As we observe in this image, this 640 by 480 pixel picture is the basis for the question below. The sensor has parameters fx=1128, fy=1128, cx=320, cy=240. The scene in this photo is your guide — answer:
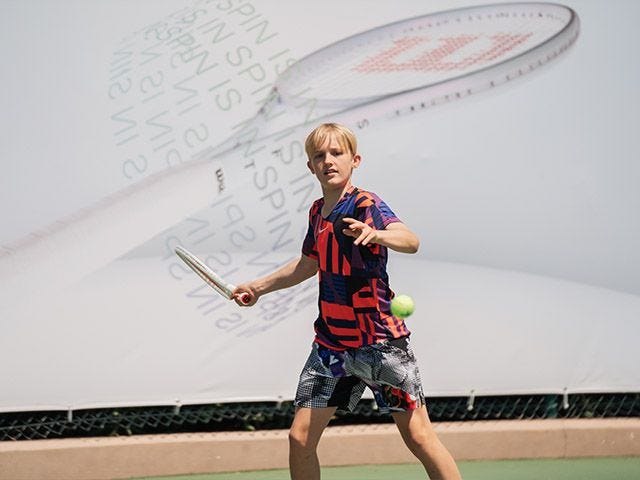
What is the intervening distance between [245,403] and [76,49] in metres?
1.54

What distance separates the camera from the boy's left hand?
9.29 feet

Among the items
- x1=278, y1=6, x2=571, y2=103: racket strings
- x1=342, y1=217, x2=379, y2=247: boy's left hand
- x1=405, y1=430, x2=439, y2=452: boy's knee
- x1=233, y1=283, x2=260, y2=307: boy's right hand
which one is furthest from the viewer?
x1=278, y1=6, x2=571, y2=103: racket strings

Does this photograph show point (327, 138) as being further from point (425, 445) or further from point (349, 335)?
point (425, 445)

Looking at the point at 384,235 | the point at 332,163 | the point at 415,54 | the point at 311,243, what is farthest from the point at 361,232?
the point at 415,54

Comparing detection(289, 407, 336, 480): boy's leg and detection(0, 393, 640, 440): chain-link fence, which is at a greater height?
detection(289, 407, 336, 480): boy's leg

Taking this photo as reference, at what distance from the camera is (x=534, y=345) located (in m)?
4.65

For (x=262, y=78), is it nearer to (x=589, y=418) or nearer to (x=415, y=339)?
(x=415, y=339)

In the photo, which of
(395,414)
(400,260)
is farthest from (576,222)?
(395,414)

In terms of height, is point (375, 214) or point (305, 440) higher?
point (375, 214)

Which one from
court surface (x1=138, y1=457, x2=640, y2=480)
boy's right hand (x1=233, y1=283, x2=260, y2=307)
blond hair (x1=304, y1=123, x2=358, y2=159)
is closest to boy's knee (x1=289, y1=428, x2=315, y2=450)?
boy's right hand (x1=233, y1=283, x2=260, y2=307)

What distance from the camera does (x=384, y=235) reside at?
2.91 meters

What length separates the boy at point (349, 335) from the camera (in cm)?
314

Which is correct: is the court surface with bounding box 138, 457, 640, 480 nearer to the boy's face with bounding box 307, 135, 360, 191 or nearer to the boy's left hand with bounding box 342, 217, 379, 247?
the boy's face with bounding box 307, 135, 360, 191

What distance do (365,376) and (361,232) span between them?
0.51 m
